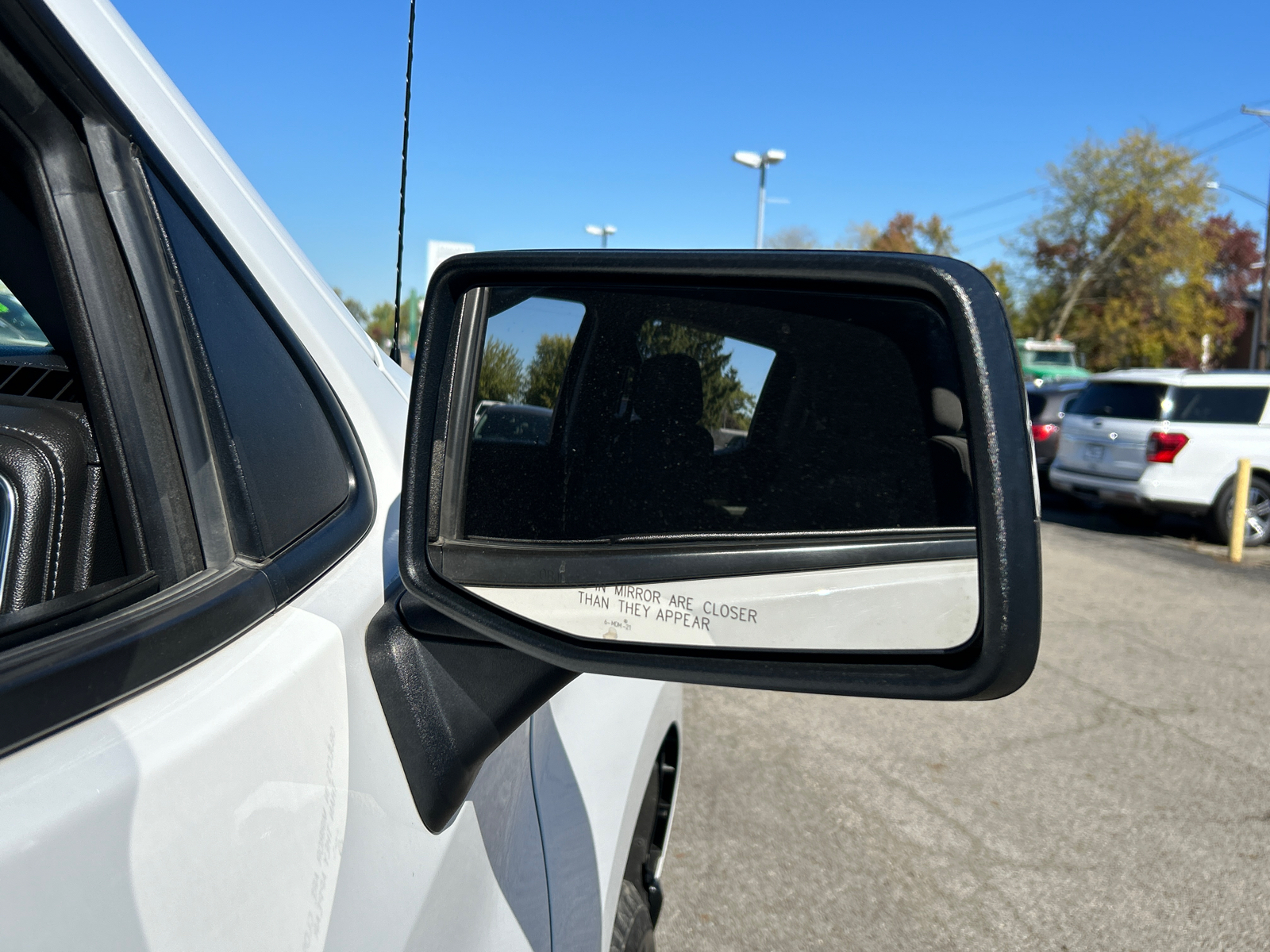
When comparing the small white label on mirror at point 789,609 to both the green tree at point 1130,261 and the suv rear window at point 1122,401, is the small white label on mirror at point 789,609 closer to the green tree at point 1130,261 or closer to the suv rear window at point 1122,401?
the suv rear window at point 1122,401

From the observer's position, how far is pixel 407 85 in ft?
5.49

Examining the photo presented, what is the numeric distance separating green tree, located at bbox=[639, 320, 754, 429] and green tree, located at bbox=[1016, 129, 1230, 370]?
43.2 meters

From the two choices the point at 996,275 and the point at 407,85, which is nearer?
the point at 407,85

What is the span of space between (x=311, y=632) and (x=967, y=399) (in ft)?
2.23

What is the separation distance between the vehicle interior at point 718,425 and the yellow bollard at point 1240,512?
33.3 feet

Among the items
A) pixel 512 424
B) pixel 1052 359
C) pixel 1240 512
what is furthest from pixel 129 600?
pixel 1052 359

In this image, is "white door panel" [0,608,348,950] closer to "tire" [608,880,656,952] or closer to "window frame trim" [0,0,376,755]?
"window frame trim" [0,0,376,755]

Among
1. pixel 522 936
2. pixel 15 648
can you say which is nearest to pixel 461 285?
pixel 15 648

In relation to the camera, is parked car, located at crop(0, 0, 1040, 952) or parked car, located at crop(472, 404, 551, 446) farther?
parked car, located at crop(472, 404, 551, 446)

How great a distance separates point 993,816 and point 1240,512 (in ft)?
24.2

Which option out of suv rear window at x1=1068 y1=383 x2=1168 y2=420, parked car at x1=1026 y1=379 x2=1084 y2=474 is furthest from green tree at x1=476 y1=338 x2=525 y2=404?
parked car at x1=1026 y1=379 x2=1084 y2=474

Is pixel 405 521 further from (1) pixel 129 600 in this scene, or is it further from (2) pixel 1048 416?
(2) pixel 1048 416

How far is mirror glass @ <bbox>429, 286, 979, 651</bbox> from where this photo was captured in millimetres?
959

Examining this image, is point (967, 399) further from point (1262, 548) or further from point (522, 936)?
point (1262, 548)
